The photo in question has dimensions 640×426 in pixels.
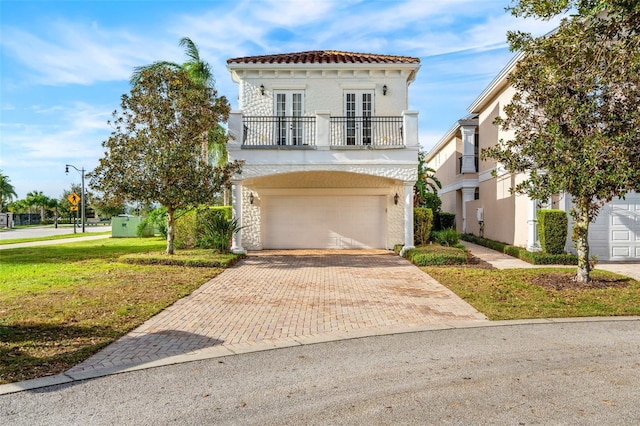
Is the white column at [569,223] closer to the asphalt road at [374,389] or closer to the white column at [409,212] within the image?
the white column at [409,212]

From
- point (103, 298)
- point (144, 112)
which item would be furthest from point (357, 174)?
point (103, 298)

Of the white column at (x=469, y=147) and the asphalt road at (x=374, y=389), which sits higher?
the white column at (x=469, y=147)

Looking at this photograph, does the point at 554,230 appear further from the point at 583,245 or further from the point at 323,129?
the point at 323,129

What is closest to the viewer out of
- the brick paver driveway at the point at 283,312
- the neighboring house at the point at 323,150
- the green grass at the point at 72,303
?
the green grass at the point at 72,303

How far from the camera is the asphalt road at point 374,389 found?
13.0 feet

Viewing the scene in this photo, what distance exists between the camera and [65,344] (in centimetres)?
596

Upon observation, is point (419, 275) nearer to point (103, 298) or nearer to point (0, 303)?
point (103, 298)

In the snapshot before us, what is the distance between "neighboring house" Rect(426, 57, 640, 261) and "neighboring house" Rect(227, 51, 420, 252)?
363 centimetres

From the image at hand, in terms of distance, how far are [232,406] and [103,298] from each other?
5794mm

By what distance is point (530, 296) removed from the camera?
9258 mm

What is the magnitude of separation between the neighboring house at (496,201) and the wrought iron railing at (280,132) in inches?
246

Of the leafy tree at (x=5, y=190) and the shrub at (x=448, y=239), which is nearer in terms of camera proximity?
the shrub at (x=448, y=239)

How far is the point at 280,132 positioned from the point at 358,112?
3086 millimetres

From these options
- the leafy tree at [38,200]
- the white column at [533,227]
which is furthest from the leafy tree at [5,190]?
the white column at [533,227]
